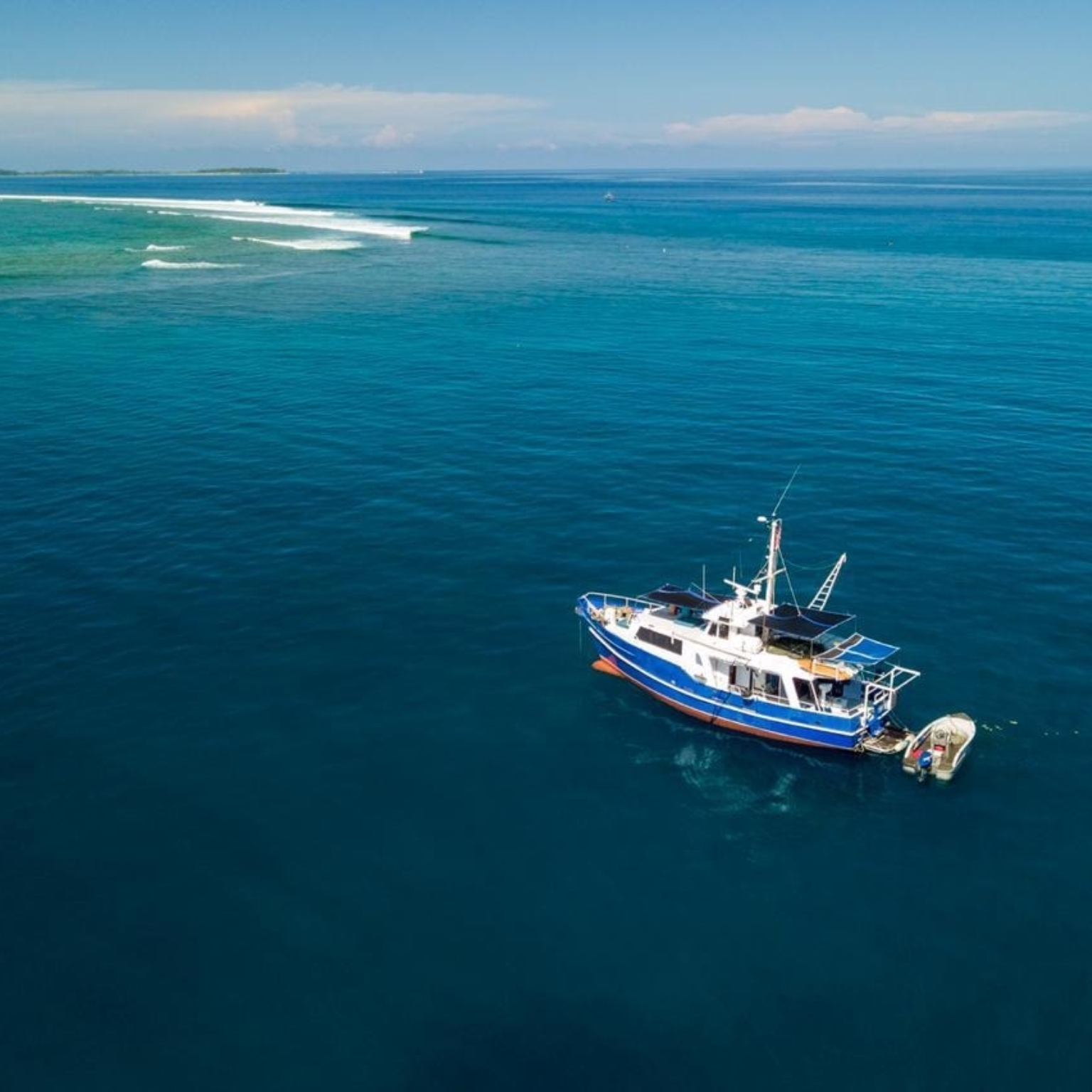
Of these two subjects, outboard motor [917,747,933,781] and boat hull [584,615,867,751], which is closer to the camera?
outboard motor [917,747,933,781]

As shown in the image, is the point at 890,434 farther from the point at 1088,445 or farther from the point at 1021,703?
the point at 1021,703

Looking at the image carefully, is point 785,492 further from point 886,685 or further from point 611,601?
point 886,685

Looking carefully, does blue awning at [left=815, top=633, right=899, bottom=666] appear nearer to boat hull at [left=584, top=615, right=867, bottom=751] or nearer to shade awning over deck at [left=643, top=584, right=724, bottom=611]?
boat hull at [left=584, top=615, right=867, bottom=751]

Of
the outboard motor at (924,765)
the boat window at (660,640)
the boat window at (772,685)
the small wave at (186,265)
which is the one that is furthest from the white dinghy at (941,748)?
the small wave at (186,265)

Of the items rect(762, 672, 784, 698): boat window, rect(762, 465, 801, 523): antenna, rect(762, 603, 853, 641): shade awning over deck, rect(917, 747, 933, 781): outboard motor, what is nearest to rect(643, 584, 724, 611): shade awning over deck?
rect(762, 603, 853, 641): shade awning over deck

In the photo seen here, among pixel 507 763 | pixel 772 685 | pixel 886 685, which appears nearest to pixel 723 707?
pixel 772 685

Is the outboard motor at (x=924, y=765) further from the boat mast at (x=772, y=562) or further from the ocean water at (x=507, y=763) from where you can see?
the boat mast at (x=772, y=562)

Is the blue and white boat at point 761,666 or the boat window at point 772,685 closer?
the blue and white boat at point 761,666
